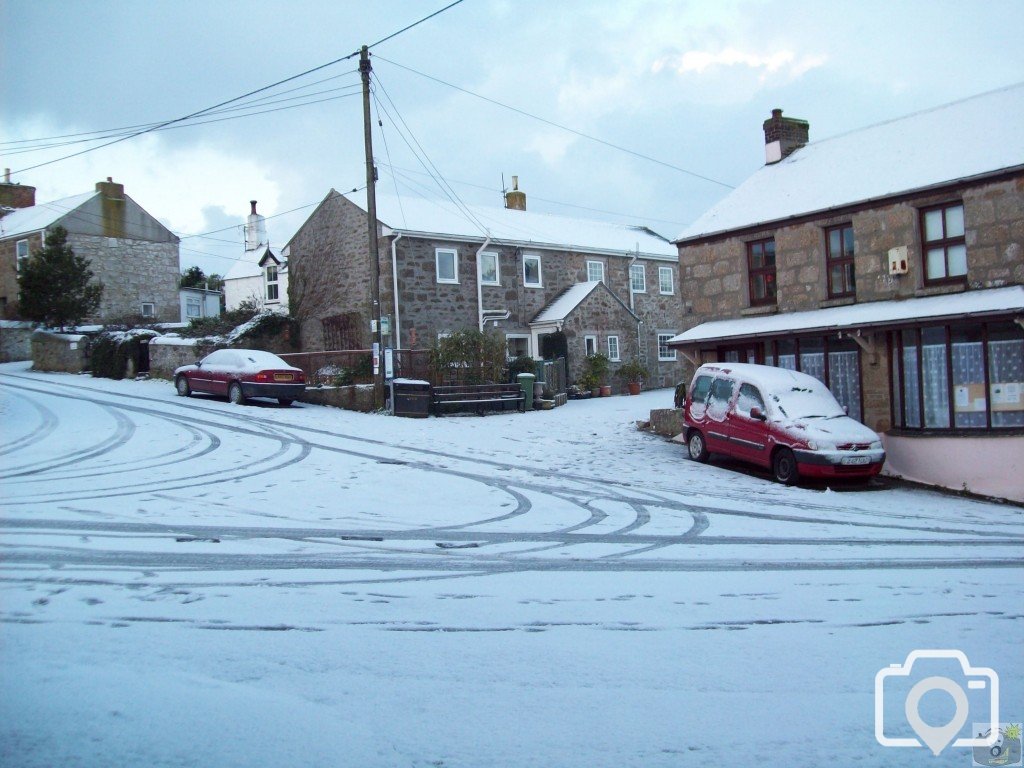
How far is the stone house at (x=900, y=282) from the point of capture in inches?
609

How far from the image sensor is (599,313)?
108 ft

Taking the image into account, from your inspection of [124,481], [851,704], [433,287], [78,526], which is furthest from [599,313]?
[851,704]

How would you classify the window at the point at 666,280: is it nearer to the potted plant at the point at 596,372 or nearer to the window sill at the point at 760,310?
the potted plant at the point at 596,372

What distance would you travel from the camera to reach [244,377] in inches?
938

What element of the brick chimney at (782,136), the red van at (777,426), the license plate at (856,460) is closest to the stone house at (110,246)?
the brick chimney at (782,136)

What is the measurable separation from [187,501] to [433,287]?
2022 centimetres

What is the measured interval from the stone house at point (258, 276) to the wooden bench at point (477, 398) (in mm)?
12958

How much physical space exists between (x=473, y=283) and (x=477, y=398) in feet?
27.0

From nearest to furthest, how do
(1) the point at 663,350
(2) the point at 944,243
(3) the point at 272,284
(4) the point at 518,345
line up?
(2) the point at 944,243, (4) the point at 518,345, (1) the point at 663,350, (3) the point at 272,284

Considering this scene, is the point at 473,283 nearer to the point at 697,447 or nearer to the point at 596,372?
the point at 596,372

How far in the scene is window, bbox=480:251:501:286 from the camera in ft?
105

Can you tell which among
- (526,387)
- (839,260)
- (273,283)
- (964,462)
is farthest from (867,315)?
(273,283)

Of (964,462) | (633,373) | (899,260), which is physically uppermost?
(899,260)

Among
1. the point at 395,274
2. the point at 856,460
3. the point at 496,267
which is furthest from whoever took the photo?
the point at 496,267
